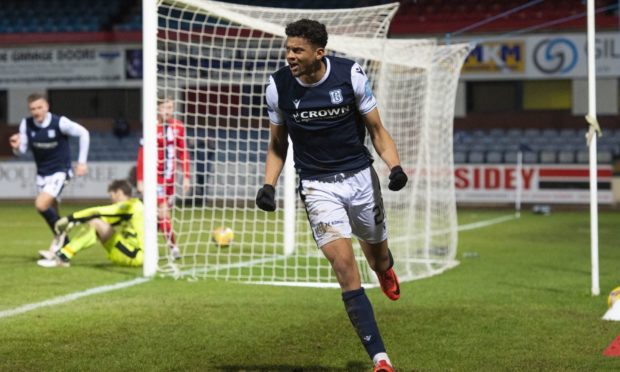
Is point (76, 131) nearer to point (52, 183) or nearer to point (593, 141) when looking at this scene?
point (52, 183)

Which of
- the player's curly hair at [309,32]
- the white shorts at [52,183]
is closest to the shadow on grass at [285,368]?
the player's curly hair at [309,32]

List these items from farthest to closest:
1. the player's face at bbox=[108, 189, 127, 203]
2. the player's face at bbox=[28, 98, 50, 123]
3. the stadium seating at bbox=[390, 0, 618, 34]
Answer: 1. the stadium seating at bbox=[390, 0, 618, 34]
2. the player's face at bbox=[28, 98, 50, 123]
3. the player's face at bbox=[108, 189, 127, 203]

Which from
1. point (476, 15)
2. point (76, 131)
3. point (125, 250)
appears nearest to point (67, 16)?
point (476, 15)

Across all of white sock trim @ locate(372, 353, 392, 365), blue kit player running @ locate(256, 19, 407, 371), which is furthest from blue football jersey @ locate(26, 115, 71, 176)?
white sock trim @ locate(372, 353, 392, 365)

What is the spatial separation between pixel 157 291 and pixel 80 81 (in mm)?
24880

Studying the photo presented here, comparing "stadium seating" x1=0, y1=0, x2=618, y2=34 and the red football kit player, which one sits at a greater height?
"stadium seating" x1=0, y1=0, x2=618, y2=34

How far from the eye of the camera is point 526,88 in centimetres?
3181

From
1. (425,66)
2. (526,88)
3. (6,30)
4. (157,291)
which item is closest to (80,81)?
(6,30)

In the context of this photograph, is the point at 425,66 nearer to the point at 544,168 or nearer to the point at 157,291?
the point at 157,291

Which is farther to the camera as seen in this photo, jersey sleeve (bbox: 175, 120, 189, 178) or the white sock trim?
jersey sleeve (bbox: 175, 120, 189, 178)

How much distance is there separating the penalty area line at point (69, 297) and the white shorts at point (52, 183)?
226 centimetres

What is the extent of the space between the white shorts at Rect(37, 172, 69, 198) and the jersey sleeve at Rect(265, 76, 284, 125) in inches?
253

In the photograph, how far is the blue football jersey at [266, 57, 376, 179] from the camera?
5.64 m

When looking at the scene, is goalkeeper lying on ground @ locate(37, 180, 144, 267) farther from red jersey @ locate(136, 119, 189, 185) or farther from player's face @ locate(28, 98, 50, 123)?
player's face @ locate(28, 98, 50, 123)
